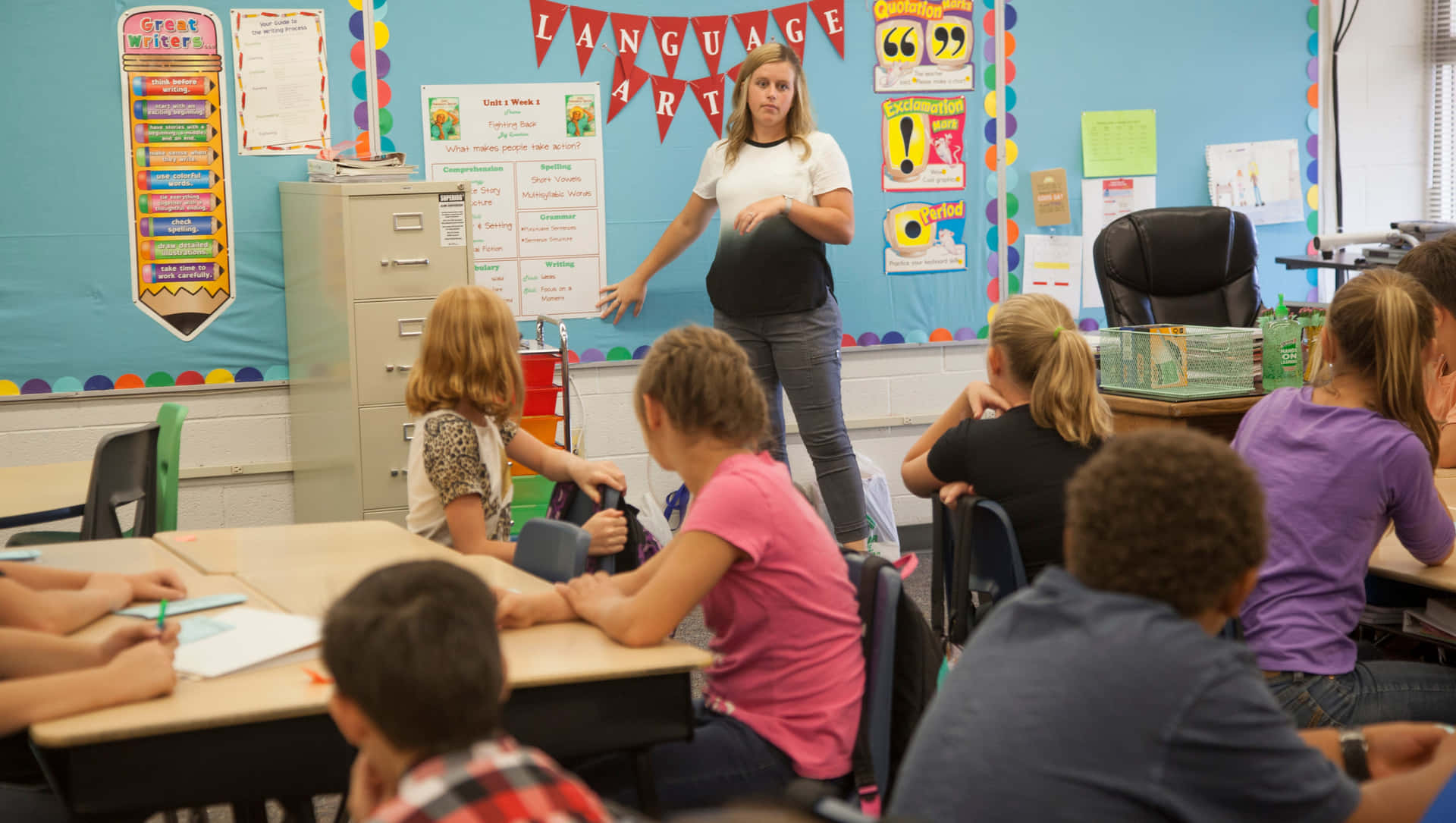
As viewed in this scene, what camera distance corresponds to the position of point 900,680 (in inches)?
Result: 69.7

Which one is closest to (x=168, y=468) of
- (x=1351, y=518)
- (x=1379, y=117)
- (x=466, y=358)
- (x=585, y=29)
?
(x=466, y=358)

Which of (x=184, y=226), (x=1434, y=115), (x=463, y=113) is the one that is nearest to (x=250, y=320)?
(x=184, y=226)

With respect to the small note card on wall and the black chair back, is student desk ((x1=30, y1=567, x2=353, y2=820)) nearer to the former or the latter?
the black chair back

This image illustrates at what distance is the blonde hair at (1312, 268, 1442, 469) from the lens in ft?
6.59

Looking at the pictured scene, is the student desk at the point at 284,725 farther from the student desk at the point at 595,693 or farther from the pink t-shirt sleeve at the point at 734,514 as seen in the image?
the pink t-shirt sleeve at the point at 734,514

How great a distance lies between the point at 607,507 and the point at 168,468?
1441mm

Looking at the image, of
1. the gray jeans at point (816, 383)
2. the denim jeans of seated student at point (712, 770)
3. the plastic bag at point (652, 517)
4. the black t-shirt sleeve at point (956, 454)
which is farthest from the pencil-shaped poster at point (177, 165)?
the denim jeans of seated student at point (712, 770)

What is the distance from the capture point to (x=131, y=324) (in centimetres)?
409

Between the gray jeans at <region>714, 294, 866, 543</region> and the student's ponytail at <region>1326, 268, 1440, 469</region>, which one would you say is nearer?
the student's ponytail at <region>1326, 268, 1440, 469</region>

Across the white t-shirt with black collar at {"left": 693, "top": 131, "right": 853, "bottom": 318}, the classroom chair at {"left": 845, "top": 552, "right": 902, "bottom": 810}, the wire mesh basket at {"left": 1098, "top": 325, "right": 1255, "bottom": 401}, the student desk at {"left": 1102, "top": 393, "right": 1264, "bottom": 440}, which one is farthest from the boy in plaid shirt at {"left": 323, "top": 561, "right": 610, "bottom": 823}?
the white t-shirt with black collar at {"left": 693, "top": 131, "right": 853, "bottom": 318}

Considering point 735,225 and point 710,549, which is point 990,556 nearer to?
point 710,549

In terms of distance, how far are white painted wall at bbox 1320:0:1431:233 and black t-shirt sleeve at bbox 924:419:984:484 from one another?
3449 mm

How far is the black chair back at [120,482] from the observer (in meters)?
2.93

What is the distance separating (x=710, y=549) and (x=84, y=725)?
29.6 inches
